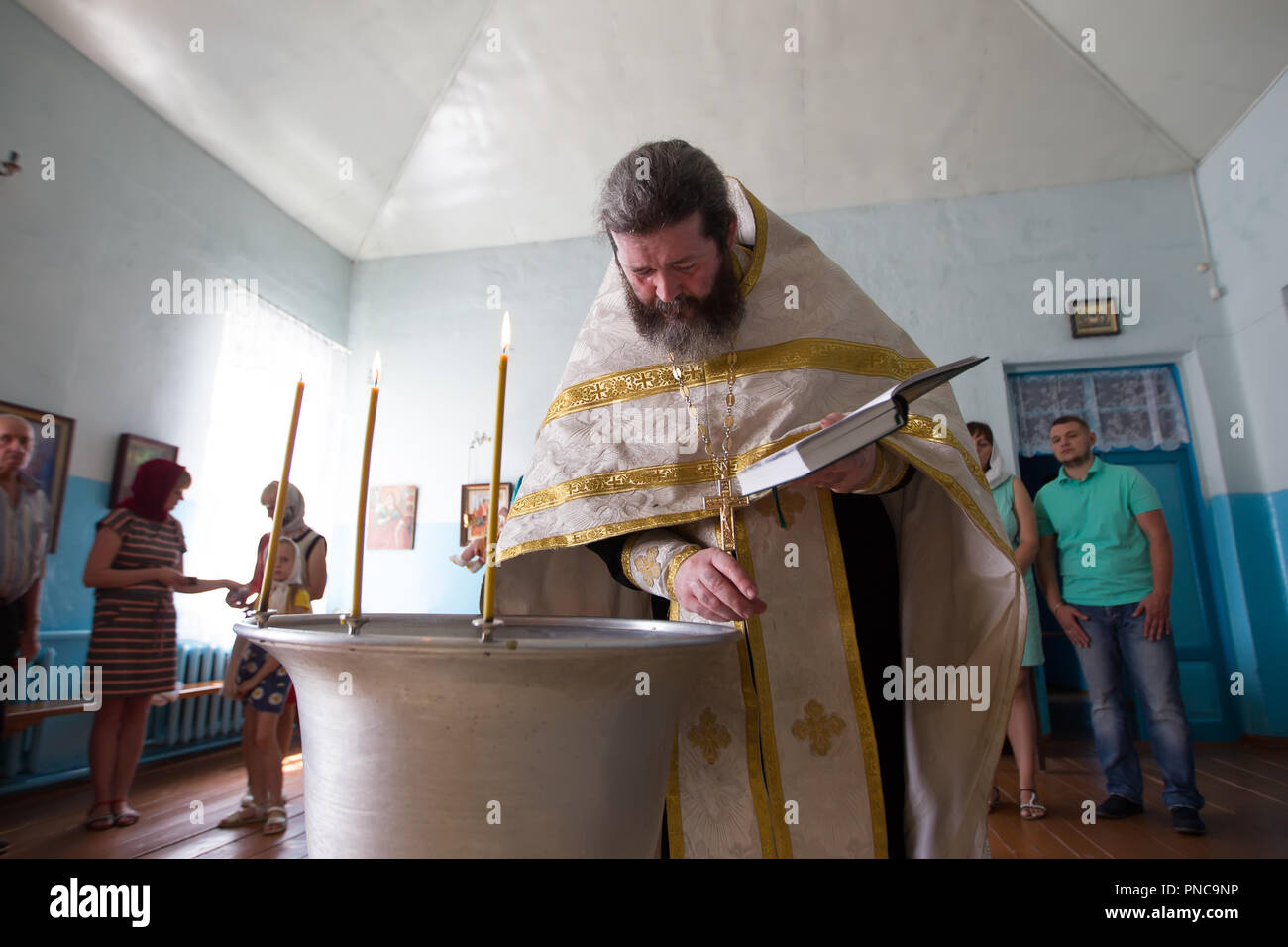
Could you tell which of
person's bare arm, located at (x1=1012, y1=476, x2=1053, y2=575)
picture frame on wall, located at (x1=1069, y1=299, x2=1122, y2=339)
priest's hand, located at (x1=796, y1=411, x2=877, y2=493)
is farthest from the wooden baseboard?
priest's hand, located at (x1=796, y1=411, x2=877, y2=493)

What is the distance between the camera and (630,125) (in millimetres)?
5625

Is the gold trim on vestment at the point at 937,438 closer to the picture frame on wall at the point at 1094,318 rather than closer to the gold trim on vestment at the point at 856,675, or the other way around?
the gold trim on vestment at the point at 856,675

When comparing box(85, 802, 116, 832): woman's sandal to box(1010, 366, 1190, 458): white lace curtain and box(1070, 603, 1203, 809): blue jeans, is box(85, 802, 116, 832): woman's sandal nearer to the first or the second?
box(1070, 603, 1203, 809): blue jeans

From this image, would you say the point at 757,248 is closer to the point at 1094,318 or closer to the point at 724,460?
the point at 724,460

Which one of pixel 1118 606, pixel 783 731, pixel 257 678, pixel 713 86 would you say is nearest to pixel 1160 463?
pixel 1118 606

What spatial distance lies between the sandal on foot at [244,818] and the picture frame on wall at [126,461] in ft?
6.94

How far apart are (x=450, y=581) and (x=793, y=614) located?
17.4 feet

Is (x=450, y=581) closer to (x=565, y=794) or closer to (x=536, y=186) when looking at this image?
(x=536, y=186)

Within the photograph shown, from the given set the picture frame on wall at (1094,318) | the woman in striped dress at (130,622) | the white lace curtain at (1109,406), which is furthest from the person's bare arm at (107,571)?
the picture frame on wall at (1094,318)

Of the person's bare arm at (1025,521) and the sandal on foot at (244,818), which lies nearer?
the sandal on foot at (244,818)

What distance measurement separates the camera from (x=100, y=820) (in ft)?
10.5

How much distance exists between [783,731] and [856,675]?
0.15 metres

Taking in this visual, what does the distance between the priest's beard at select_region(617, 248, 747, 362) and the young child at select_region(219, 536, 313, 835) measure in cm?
240

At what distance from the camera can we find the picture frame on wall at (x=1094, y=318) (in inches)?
208
